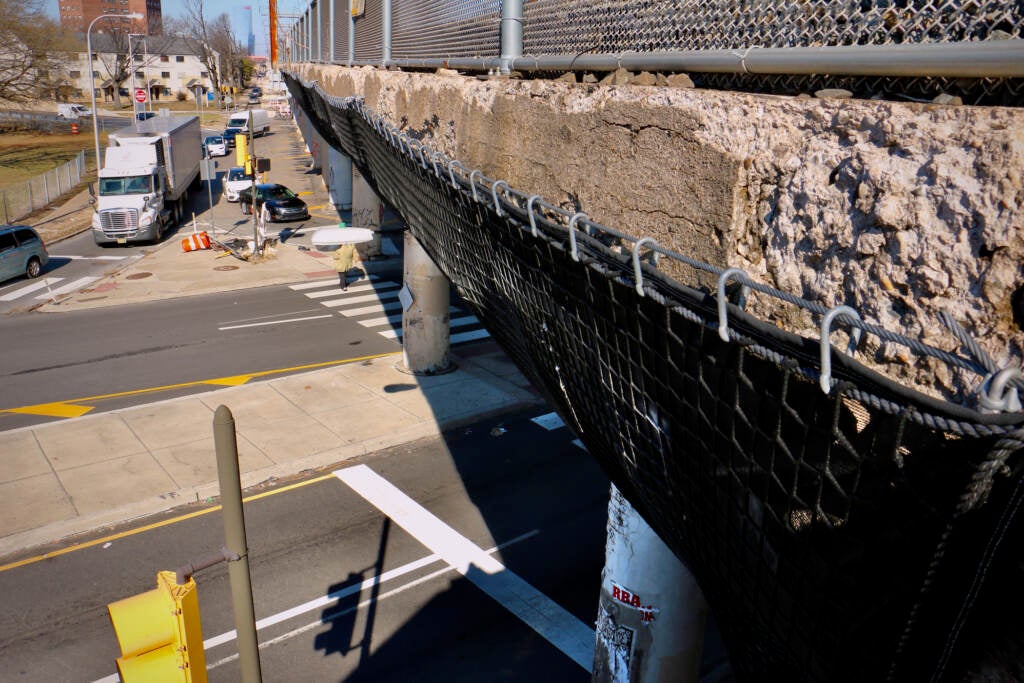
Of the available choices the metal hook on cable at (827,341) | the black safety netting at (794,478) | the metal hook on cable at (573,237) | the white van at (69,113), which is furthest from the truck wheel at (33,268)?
the white van at (69,113)

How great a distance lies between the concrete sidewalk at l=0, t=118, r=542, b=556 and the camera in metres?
10.3

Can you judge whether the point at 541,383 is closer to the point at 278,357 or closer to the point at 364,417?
the point at 364,417

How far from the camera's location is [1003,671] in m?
1.59

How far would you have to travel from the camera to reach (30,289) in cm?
2194

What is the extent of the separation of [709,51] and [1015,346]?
1434mm

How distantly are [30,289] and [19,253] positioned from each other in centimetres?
132

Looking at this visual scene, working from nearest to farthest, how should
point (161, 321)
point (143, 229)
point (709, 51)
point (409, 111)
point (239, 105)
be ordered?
point (709, 51), point (409, 111), point (161, 321), point (143, 229), point (239, 105)

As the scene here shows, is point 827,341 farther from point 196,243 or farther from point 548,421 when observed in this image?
point 196,243

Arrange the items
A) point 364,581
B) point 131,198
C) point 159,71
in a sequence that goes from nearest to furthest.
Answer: point 364,581
point 131,198
point 159,71

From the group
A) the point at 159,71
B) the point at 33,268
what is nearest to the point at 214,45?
the point at 159,71

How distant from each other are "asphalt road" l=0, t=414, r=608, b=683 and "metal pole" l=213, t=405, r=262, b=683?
3921mm

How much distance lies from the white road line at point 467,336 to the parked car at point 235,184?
21668mm

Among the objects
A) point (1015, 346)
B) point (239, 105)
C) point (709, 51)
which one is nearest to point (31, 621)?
point (709, 51)

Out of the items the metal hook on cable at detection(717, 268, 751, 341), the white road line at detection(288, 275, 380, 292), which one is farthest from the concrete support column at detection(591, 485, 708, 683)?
the white road line at detection(288, 275, 380, 292)
